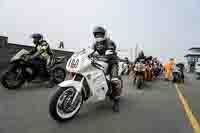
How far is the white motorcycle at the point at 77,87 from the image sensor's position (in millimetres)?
2299


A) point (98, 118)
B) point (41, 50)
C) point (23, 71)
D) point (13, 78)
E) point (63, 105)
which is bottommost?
point (98, 118)

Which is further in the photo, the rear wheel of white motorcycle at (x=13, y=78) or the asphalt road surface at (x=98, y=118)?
the rear wheel of white motorcycle at (x=13, y=78)

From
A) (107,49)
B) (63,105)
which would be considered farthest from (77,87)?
(107,49)

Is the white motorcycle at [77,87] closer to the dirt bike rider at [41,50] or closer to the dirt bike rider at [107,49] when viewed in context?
the dirt bike rider at [107,49]

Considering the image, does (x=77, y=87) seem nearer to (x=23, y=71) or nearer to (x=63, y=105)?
(x=63, y=105)

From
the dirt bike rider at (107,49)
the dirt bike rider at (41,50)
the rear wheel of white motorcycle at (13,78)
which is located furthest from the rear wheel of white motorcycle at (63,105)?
the dirt bike rider at (41,50)

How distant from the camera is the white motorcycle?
2299 millimetres

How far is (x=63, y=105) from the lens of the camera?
7.68 ft

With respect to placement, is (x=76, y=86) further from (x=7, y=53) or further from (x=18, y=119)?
(x=7, y=53)

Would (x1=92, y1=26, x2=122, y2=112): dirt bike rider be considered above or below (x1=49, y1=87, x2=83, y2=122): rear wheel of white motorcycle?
above

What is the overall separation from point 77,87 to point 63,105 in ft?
1.09

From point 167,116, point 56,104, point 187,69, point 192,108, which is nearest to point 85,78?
point 56,104

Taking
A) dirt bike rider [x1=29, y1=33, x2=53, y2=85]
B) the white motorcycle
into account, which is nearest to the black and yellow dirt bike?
dirt bike rider [x1=29, y1=33, x2=53, y2=85]

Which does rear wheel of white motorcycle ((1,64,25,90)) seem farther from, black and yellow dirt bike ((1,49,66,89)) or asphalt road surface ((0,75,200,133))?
asphalt road surface ((0,75,200,133))
